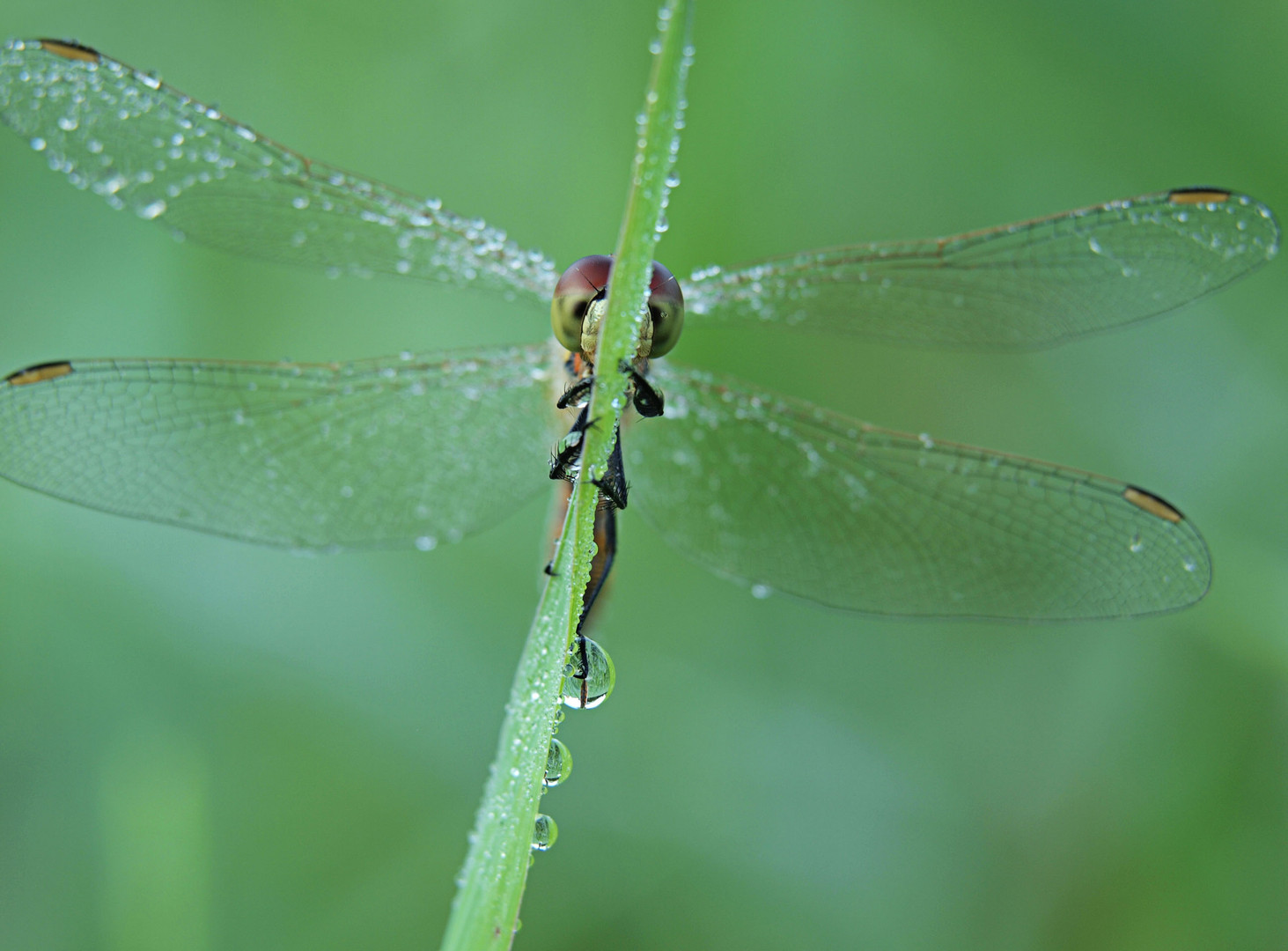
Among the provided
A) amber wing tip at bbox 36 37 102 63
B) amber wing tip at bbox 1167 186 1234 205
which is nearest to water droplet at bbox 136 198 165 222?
amber wing tip at bbox 36 37 102 63

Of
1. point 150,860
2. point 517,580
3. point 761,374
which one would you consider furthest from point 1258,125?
point 150,860

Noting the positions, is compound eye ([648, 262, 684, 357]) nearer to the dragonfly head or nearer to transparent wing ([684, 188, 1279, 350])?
the dragonfly head

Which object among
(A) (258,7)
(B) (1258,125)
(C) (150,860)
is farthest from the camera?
(A) (258,7)

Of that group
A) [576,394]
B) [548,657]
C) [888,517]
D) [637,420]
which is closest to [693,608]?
[637,420]

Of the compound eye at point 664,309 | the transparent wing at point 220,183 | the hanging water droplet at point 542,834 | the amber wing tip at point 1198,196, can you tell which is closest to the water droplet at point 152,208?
the transparent wing at point 220,183

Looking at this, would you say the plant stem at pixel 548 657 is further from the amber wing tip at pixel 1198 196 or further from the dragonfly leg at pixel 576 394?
the amber wing tip at pixel 1198 196

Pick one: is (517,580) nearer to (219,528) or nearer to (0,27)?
(219,528)
